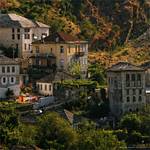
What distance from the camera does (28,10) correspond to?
128 m

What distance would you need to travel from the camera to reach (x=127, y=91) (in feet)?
336

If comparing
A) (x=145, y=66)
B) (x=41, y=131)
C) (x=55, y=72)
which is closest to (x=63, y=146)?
(x=41, y=131)

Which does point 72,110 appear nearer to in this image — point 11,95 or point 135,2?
point 11,95

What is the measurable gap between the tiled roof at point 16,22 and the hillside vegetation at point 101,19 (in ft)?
22.5

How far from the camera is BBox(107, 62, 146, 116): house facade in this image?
10231cm

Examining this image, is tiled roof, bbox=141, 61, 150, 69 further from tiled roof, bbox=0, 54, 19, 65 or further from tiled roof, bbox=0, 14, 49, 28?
tiled roof, bbox=0, 54, 19, 65

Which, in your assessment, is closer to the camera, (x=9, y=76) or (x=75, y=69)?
(x=9, y=76)

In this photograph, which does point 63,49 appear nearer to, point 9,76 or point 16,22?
point 16,22

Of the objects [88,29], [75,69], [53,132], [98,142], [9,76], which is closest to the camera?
[98,142]

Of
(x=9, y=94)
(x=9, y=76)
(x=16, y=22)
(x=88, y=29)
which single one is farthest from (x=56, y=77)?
(x=88, y=29)

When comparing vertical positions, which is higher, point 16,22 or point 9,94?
point 16,22

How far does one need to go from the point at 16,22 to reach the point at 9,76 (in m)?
10.6

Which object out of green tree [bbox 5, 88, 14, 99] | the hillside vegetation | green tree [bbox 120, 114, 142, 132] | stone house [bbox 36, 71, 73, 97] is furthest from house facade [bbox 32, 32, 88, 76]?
green tree [bbox 120, 114, 142, 132]

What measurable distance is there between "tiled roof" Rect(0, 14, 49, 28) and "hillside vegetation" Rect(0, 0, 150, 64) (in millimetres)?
6864
